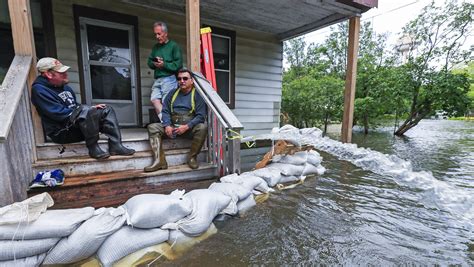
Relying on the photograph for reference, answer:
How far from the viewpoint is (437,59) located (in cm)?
739

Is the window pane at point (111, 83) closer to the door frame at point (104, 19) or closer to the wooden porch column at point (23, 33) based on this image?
the door frame at point (104, 19)

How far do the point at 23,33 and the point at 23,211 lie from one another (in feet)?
5.42

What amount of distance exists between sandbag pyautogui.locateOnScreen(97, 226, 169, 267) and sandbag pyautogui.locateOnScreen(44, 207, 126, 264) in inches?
1.5

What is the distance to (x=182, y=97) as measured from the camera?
8.84ft

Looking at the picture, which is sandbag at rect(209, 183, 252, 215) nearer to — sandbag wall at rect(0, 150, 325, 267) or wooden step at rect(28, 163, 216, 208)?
sandbag wall at rect(0, 150, 325, 267)

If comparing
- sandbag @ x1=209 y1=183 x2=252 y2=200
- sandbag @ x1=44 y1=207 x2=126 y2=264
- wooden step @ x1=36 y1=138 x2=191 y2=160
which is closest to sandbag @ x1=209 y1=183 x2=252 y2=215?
sandbag @ x1=209 y1=183 x2=252 y2=200

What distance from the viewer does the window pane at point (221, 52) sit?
4.66 m

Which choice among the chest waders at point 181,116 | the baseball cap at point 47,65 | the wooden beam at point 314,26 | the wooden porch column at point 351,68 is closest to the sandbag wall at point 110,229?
the chest waders at point 181,116

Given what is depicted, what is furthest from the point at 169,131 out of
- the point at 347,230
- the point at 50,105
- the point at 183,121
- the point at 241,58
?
the point at 241,58

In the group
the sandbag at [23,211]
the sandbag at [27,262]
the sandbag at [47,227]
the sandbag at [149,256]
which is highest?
the sandbag at [23,211]

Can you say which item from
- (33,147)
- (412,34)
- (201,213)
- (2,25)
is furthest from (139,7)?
(412,34)

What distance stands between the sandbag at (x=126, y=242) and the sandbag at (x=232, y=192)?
57 centimetres

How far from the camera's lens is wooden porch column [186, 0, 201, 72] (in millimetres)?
2693

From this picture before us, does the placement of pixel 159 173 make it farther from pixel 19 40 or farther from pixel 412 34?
pixel 412 34
